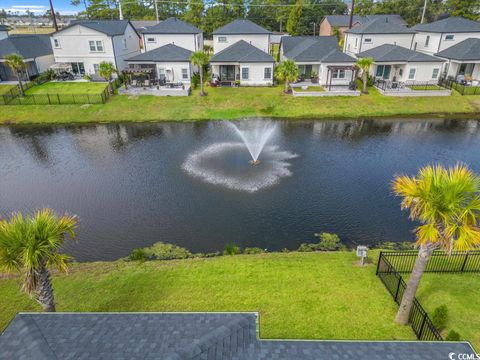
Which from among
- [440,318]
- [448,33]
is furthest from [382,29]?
[440,318]

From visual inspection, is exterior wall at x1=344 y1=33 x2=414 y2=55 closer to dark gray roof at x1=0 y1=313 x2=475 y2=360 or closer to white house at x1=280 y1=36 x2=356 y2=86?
white house at x1=280 y1=36 x2=356 y2=86

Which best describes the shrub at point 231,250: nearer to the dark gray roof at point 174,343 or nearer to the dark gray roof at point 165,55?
the dark gray roof at point 174,343

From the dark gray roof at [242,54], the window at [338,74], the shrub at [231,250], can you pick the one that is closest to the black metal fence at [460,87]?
the window at [338,74]

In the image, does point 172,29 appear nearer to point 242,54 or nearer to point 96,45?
point 96,45

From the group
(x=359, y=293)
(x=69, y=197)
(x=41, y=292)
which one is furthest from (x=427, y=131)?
(x=41, y=292)

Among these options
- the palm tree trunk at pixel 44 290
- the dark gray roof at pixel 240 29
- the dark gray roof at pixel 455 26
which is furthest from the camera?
the dark gray roof at pixel 240 29

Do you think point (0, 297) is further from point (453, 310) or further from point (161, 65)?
point (161, 65)
